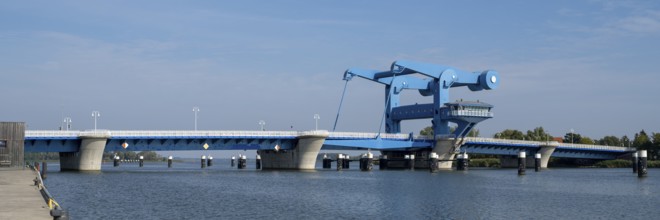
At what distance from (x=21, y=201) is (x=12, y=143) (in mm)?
46971

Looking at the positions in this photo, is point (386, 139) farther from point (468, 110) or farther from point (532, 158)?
point (532, 158)

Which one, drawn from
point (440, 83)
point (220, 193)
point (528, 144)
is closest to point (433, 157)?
point (440, 83)

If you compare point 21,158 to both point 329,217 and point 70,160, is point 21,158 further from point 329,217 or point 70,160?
point 329,217

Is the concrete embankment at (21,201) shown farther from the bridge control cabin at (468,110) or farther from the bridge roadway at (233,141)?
the bridge control cabin at (468,110)

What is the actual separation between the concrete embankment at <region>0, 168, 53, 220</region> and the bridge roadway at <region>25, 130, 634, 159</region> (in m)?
41.1

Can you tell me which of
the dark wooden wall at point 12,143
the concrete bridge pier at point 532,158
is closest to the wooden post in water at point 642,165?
the concrete bridge pier at point 532,158

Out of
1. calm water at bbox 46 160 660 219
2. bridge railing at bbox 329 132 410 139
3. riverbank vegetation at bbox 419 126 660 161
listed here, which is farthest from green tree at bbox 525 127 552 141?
calm water at bbox 46 160 660 219

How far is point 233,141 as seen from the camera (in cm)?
10488

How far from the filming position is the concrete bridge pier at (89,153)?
9044 centimetres

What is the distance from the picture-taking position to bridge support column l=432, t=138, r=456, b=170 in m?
124

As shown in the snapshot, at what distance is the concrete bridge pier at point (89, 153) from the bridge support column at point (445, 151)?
55204mm

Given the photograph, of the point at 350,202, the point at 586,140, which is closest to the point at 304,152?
the point at 350,202

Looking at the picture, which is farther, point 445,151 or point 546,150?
point 546,150

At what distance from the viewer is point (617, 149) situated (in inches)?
5866
